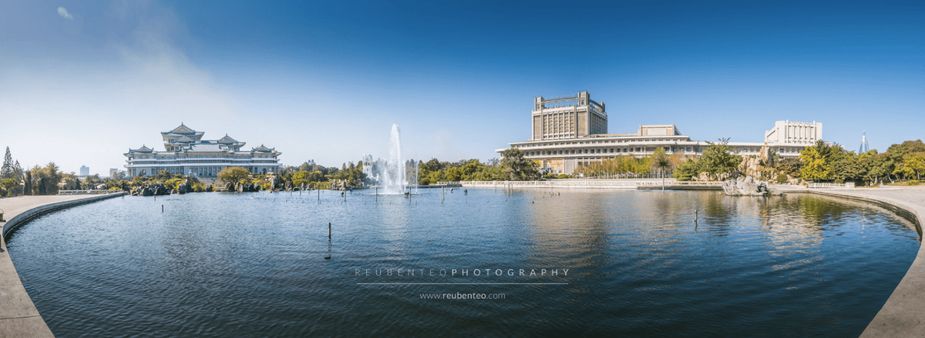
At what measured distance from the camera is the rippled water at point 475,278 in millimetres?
12859

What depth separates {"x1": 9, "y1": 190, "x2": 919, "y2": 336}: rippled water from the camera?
42.2 feet

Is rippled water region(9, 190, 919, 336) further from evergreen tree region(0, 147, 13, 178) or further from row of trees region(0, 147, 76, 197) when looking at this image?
evergreen tree region(0, 147, 13, 178)

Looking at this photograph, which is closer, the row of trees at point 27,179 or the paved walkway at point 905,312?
the paved walkway at point 905,312

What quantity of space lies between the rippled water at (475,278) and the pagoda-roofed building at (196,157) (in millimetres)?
163375

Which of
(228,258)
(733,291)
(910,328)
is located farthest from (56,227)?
(910,328)

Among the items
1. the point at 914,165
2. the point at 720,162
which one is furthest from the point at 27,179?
the point at 914,165

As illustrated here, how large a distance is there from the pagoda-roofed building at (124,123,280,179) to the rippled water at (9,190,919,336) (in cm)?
16337

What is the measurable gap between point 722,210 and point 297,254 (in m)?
38.7

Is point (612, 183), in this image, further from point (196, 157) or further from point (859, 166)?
point (196, 157)

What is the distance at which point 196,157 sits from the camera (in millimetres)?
182875

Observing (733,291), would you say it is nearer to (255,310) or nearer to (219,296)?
(255,310)

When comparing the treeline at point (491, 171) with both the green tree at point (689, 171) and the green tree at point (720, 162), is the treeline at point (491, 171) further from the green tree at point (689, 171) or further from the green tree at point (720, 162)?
the green tree at point (720, 162)

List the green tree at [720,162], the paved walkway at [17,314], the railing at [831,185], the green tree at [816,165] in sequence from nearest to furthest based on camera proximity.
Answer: the paved walkway at [17,314]
the railing at [831,185]
the green tree at [816,165]
the green tree at [720,162]

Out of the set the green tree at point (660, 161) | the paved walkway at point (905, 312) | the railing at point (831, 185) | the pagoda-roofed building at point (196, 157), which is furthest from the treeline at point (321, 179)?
the paved walkway at point (905, 312)
